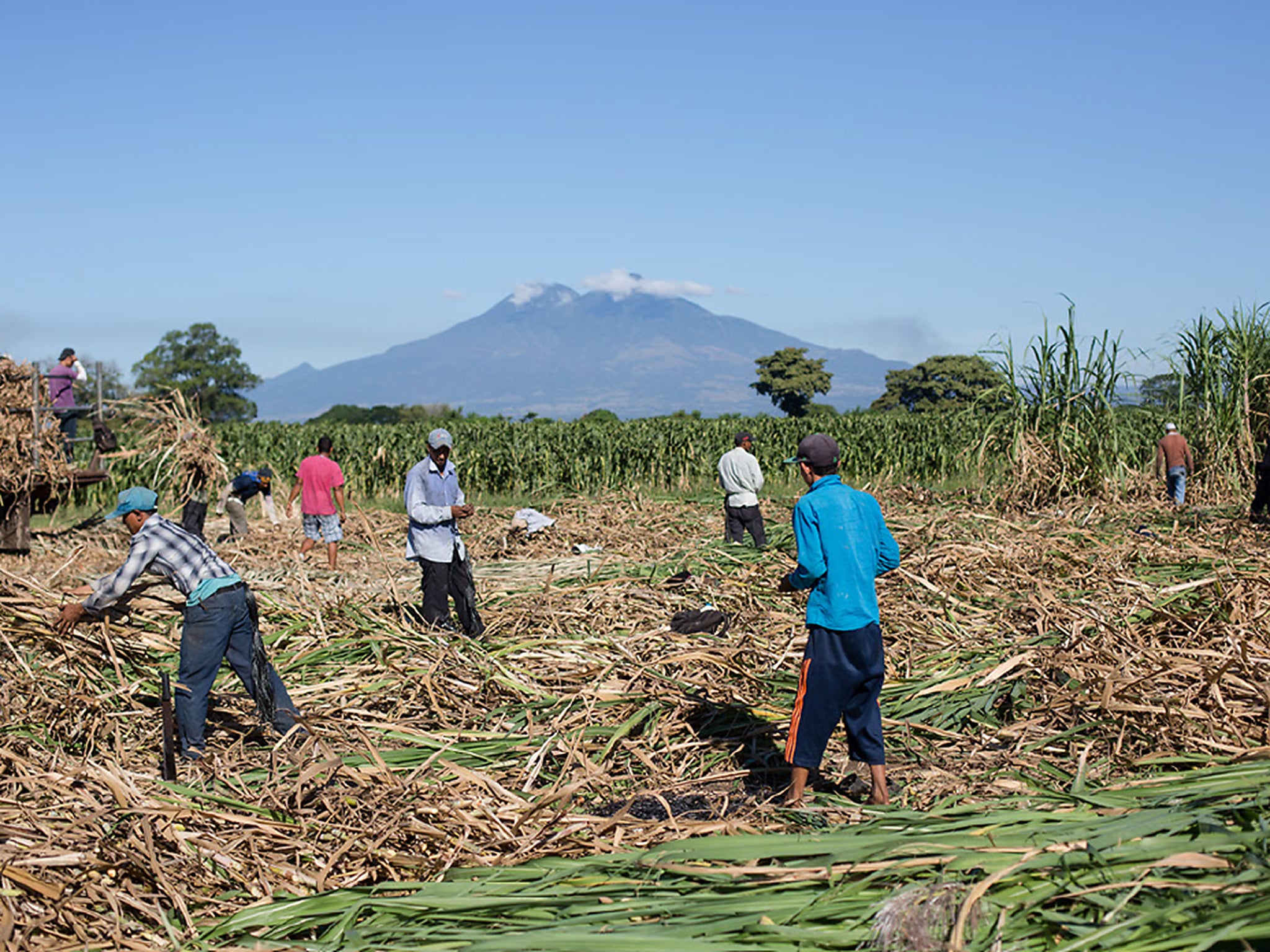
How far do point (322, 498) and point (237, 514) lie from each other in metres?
1.51

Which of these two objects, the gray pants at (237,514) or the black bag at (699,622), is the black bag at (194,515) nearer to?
the gray pants at (237,514)

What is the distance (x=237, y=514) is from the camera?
13023mm

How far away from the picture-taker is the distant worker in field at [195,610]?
230 inches

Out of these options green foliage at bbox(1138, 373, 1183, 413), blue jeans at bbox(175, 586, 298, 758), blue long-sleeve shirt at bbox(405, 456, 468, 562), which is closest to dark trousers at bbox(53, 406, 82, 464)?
blue long-sleeve shirt at bbox(405, 456, 468, 562)

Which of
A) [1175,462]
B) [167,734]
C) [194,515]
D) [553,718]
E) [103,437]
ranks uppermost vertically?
[103,437]

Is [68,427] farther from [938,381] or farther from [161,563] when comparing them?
[938,381]

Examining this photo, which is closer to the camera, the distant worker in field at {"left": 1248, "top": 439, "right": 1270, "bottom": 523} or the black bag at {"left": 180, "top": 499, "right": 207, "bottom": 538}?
the black bag at {"left": 180, "top": 499, "right": 207, "bottom": 538}

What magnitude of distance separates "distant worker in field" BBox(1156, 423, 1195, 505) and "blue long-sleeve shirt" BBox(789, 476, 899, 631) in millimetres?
11244

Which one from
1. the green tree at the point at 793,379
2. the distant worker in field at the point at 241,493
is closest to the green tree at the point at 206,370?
the green tree at the point at 793,379

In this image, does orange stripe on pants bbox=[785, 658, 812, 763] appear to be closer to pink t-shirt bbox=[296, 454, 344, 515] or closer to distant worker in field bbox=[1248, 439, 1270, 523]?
pink t-shirt bbox=[296, 454, 344, 515]

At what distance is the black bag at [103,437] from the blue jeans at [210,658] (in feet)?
22.2

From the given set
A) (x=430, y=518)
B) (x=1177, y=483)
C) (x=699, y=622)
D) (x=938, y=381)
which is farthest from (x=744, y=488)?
(x=938, y=381)

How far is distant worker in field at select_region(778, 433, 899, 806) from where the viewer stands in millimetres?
4895

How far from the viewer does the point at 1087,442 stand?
50.5ft
